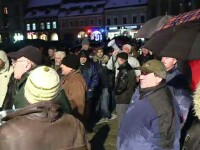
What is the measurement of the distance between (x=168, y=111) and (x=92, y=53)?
755 cm

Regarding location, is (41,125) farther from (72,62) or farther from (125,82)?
(125,82)

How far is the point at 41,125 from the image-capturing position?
8.88 ft

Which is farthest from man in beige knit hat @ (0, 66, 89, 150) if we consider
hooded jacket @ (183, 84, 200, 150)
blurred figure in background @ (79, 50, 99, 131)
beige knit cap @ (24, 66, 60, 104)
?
blurred figure in background @ (79, 50, 99, 131)

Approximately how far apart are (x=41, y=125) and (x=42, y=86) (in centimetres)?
32

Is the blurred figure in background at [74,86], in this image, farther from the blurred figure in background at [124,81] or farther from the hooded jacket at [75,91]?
the blurred figure in background at [124,81]

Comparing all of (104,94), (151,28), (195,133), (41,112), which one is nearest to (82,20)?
(104,94)

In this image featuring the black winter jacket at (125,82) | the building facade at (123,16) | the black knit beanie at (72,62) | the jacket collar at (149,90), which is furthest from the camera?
the building facade at (123,16)

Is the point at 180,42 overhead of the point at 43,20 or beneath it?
overhead

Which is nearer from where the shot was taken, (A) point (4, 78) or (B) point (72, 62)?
(B) point (72, 62)

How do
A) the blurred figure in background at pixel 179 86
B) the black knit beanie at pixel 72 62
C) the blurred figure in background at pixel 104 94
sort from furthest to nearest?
the blurred figure in background at pixel 104 94
the black knit beanie at pixel 72 62
the blurred figure in background at pixel 179 86

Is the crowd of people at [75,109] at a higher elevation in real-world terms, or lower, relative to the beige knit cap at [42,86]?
lower

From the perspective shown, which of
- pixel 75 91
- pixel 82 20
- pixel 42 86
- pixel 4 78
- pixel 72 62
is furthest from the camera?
pixel 82 20

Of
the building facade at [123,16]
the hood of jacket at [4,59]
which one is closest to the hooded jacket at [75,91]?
the hood of jacket at [4,59]

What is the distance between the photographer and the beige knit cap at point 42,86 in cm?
289
